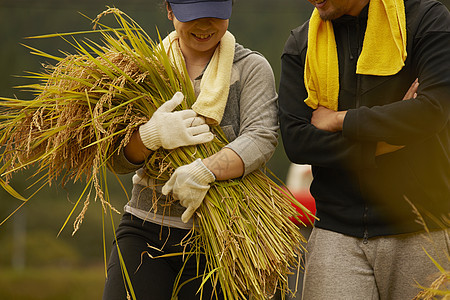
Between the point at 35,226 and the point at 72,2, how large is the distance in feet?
5.24

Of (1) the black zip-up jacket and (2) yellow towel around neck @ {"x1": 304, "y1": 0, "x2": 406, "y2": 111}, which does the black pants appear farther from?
(2) yellow towel around neck @ {"x1": 304, "y1": 0, "x2": 406, "y2": 111}

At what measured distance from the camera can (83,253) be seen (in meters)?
4.45

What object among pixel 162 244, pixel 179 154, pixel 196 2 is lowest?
pixel 162 244

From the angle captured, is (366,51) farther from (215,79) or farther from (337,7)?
(215,79)

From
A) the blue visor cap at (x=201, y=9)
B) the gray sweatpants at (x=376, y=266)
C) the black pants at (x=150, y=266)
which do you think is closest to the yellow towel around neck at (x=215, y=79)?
the blue visor cap at (x=201, y=9)

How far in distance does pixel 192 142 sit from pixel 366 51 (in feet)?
1.96

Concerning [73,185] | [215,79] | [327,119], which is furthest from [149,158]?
[73,185]

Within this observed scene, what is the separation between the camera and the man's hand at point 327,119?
1.93m

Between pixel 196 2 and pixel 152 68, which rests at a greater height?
pixel 196 2

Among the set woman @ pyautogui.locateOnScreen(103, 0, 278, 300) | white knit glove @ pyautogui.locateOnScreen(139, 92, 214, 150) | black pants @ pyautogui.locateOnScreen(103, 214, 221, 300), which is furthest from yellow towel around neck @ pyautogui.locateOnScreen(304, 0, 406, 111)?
black pants @ pyautogui.locateOnScreen(103, 214, 221, 300)

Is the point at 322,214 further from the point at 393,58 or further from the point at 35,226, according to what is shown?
the point at 35,226

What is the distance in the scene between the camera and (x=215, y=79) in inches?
80.3

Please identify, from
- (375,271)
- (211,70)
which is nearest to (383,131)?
(375,271)

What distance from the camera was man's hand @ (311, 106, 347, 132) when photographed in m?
1.93
